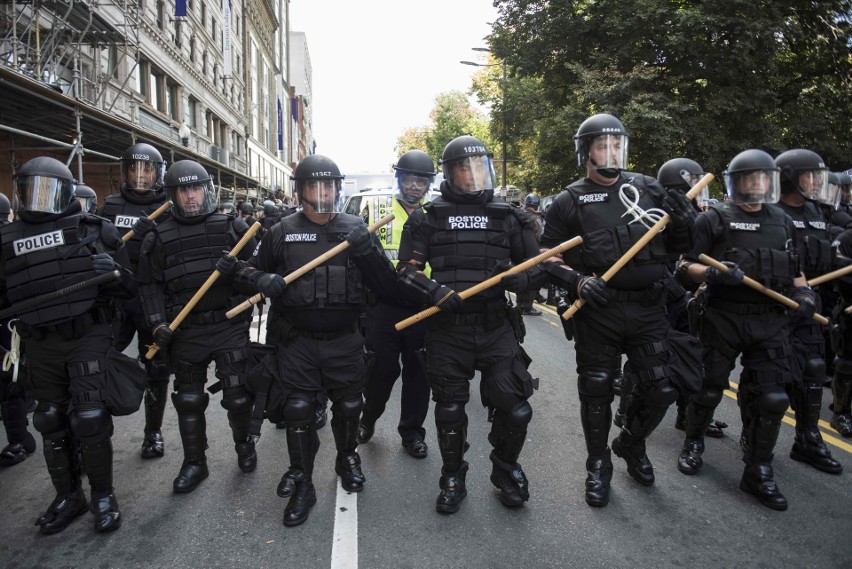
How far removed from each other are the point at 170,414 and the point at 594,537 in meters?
3.92

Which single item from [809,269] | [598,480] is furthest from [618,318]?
[809,269]

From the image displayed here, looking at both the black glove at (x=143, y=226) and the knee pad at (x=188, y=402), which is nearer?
the knee pad at (x=188, y=402)

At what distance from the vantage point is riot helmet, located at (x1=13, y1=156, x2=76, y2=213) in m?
3.35

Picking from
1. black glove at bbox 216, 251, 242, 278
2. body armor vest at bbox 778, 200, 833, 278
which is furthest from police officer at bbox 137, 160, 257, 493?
body armor vest at bbox 778, 200, 833, 278

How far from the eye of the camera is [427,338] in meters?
3.67

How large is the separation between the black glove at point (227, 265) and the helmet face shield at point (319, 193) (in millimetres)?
575

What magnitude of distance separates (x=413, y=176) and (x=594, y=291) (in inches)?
75.8

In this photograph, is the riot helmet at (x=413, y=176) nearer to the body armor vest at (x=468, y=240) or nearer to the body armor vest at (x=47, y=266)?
the body armor vest at (x=468, y=240)

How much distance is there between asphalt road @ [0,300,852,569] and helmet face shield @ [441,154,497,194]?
1.86 m

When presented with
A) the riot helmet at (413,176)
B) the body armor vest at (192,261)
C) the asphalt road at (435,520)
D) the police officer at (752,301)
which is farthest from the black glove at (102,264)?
the police officer at (752,301)

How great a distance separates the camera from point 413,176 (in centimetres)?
475

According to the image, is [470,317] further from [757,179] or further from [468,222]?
[757,179]

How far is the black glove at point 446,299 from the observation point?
3.35 m

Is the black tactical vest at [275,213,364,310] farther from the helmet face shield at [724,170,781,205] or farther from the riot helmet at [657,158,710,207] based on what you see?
the riot helmet at [657,158,710,207]
